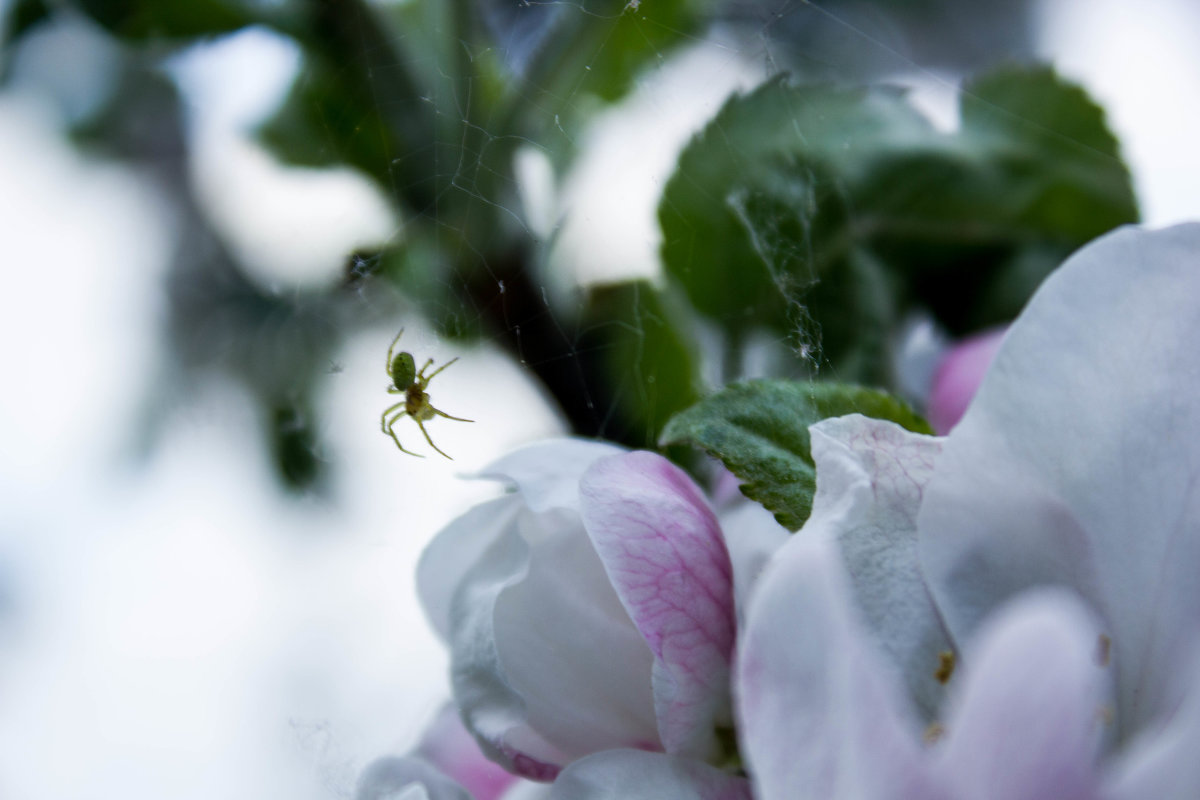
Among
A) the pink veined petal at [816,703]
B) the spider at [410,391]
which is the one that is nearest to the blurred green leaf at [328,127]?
the spider at [410,391]

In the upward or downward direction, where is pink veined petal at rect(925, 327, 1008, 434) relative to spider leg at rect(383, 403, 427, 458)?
upward

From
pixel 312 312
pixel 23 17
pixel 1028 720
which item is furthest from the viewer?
pixel 23 17

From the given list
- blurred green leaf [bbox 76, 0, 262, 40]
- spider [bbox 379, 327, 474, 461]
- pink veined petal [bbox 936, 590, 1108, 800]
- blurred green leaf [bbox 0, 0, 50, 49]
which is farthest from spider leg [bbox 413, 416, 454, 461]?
blurred green leaf [bbox 0, 0, 50, 49]

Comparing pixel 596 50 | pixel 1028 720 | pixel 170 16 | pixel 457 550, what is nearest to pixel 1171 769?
pixel 1028 720

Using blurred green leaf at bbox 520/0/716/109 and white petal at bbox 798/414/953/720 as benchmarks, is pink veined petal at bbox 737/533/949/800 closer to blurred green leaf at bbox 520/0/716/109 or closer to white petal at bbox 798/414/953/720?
white petal at bbox 798/414/953/720

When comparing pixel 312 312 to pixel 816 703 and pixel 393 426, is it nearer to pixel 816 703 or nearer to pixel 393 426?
pixel 393 426

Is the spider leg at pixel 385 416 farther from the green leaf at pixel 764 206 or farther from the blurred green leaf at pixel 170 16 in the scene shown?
the blurred green leaf at pixel 170 16

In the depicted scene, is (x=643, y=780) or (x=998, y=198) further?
(x=998, y=198)

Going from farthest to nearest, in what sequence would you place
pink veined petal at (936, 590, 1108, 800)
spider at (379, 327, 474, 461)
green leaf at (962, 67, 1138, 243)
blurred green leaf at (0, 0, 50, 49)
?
blurred green leaf at (0, 0, 50, 49), green leaf at (962, 67, 1138, 243), spider at (379, 327, 474, 461), pink veined petal at (936, 590, 1108, 800)
